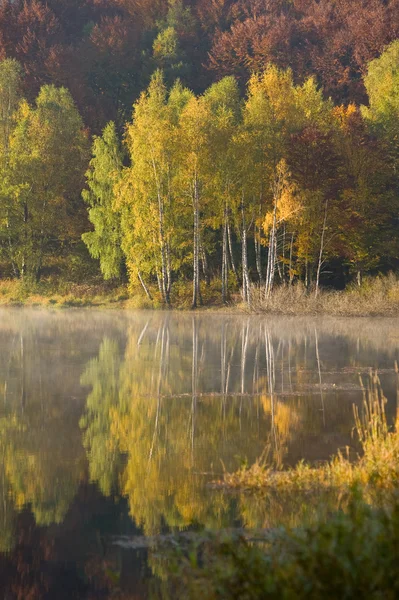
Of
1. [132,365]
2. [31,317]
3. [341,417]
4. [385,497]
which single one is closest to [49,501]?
[385,497]

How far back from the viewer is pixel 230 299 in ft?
139

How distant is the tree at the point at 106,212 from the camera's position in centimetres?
4600

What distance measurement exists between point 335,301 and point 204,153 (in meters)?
9.08

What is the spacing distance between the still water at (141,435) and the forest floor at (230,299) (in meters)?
9.72

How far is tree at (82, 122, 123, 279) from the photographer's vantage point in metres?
46.0

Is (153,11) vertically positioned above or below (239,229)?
above

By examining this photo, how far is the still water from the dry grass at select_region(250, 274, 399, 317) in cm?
964

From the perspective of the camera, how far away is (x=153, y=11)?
2842 inches

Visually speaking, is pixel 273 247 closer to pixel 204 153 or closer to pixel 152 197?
→ pixel 204 153

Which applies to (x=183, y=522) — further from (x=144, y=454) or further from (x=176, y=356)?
(x=176, y=356)

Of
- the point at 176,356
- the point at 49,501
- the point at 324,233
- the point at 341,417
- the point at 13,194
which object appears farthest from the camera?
the point at 13,194

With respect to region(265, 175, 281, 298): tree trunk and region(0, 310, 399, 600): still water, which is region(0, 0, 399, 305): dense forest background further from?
region(0, 310, 399, 600): still water

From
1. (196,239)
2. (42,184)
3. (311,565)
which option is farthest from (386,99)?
(311,565)

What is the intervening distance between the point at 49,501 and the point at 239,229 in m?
34.9
